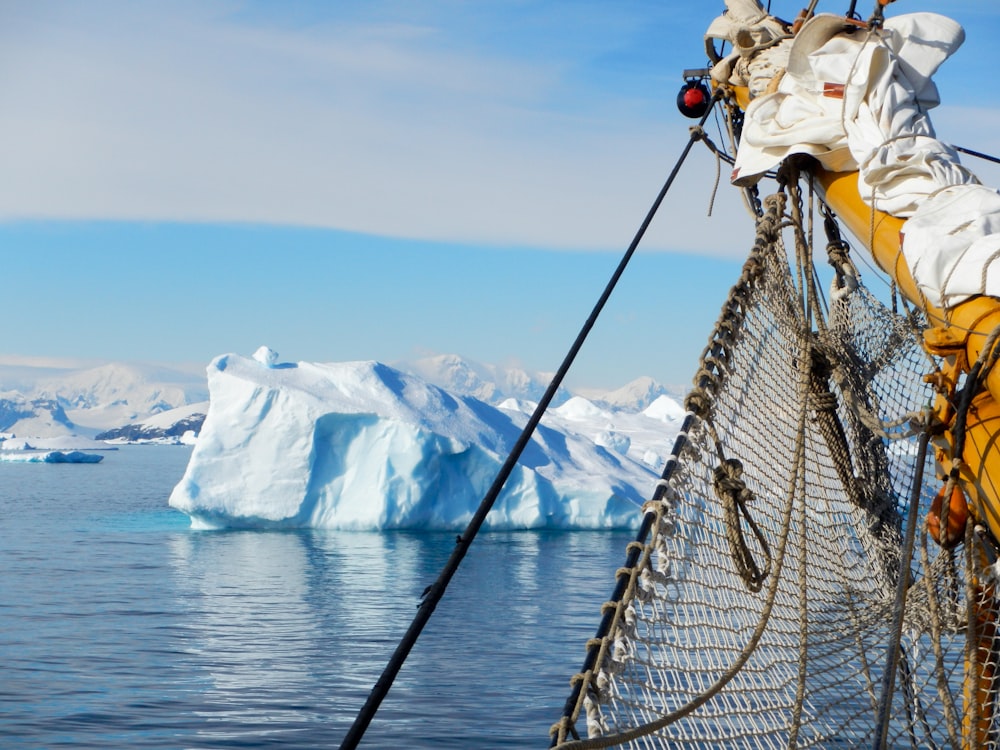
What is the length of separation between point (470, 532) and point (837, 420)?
2231 millimetres

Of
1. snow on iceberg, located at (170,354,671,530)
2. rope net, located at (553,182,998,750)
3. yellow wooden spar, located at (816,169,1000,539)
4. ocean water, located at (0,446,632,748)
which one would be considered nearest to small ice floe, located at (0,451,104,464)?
ocean water, located at (0,446,632,748)

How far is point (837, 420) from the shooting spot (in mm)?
3865

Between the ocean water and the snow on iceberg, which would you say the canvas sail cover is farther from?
the snow on iceberg

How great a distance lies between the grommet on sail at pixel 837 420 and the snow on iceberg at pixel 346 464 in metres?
16.7

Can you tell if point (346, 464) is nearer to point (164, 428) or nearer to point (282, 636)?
point (282, 636)

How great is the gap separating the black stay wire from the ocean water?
6480mm

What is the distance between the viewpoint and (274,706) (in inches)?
401

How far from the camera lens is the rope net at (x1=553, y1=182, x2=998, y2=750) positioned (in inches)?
94.3

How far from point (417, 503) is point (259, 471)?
2.99 meters

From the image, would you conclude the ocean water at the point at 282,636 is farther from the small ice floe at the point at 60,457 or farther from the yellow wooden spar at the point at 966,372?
the small ice floe at the point at 60,457

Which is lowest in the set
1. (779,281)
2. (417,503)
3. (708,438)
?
(417,503)

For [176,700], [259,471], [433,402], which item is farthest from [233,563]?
[176,700]

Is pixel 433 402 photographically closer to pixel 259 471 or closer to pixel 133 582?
pixel 259 471

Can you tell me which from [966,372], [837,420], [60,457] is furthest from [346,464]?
[60,457]
